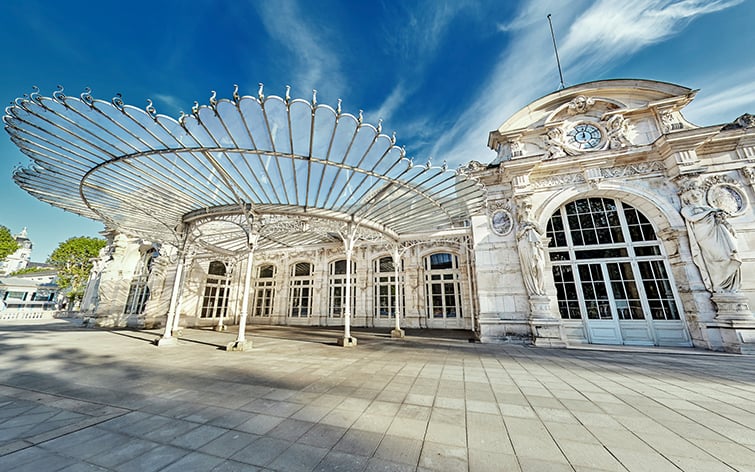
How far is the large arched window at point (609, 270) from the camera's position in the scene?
25.2 feet

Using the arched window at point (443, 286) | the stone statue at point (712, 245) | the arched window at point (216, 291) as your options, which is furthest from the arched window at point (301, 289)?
the stone statue at point (712, 245)

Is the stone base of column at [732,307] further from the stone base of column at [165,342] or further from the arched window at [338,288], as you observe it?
the stone base of column at [165,342]

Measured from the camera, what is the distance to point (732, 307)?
6.47 metres

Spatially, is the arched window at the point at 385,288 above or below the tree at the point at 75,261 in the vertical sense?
below

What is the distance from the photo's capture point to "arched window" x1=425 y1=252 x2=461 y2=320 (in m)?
13.7

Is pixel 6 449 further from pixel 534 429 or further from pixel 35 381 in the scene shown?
pixel 534 429

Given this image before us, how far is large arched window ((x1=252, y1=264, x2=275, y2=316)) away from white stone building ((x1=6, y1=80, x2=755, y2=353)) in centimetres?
755

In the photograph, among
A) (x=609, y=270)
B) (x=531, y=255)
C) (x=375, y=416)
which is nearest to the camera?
(x=375, y=416)

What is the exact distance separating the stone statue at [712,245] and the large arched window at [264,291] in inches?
777

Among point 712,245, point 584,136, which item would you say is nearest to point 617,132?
point 584,136

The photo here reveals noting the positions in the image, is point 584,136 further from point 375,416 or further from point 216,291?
point 216,291

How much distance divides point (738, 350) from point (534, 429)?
8.26 meters

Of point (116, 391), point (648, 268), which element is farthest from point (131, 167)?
point (648, 268)

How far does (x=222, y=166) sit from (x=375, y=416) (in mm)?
6306
